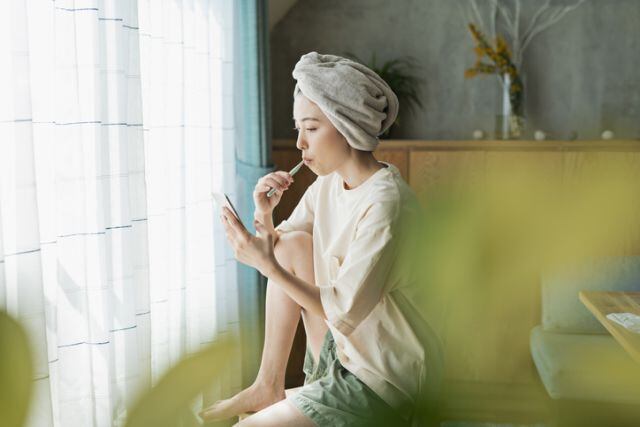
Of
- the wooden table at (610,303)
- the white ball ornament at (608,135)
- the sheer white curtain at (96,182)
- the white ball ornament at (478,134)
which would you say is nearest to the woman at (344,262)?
the sheer white curtain at (96,182)

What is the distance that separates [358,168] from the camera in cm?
156

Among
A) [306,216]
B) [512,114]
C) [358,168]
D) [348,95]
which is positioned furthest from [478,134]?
[348,95]

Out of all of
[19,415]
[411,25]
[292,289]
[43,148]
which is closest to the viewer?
[19,415]

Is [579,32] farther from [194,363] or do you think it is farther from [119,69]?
[194,363]

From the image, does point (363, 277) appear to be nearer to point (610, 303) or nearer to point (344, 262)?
point (344, 262)

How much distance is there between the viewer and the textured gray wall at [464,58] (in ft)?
11.2

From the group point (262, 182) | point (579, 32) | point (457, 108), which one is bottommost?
point (262, 182)

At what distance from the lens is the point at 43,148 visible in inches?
61.6

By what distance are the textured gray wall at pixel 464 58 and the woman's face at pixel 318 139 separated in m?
2.09

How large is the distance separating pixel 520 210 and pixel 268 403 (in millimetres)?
1515

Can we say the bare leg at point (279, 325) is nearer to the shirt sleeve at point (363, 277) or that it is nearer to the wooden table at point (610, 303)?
the shirt sleeve at point (363, 277)

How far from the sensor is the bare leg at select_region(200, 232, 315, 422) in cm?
165

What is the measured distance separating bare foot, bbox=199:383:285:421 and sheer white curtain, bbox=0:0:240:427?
201 mm

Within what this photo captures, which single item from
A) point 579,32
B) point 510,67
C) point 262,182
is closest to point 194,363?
point 262,182
